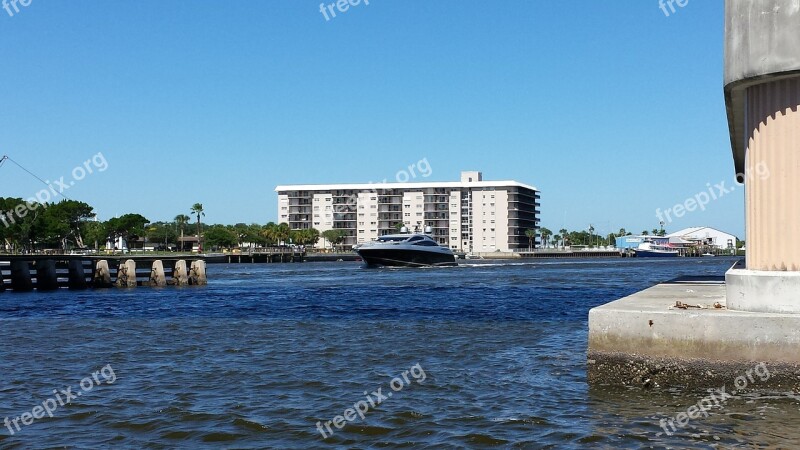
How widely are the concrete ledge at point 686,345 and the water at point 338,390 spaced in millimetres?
337

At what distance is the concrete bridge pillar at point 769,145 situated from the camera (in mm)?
11172

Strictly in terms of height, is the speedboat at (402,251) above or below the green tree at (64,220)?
below

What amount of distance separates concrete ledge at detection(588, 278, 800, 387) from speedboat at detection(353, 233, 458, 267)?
2977 inches

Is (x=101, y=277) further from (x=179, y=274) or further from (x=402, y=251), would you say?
(x=402, y=251)

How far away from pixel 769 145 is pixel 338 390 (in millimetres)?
7672

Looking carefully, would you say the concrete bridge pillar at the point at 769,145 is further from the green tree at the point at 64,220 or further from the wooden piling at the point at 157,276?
the green tree at the point at 64,220

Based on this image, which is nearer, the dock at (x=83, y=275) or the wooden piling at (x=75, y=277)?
the dock at (x=83, y=275)

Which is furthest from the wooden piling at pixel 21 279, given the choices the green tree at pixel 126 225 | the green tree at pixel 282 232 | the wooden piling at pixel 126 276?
the green tree at pixel 282 232

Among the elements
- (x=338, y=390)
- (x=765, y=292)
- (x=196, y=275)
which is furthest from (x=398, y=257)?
(x=765, y=292)

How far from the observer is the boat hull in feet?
288

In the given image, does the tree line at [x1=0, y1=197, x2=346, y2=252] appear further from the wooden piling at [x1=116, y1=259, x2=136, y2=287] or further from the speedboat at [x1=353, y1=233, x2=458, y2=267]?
the wooden piling at [x1=116, y1=259, x2=136, y2=287]

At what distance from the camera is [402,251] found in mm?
87750

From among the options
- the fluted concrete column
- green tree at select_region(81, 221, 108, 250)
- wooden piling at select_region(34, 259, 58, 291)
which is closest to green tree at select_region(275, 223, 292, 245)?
green tree at select_region(81, 221, 108, 250)

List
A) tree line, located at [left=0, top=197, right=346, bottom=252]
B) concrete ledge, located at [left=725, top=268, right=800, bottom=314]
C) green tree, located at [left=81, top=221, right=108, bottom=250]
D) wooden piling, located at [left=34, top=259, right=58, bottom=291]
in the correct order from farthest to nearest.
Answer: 1. green tree, located at [left=81, top=221, right=108, bottom=250]
2. tree line, located at [left=0, top=197, right=346, bottom=252]
3. wooden piling, located at [left=34, top=259, right=58, bottom=291]
4. concrete ledge, located at [left=725, top=268, right=800, bottom=314]
